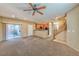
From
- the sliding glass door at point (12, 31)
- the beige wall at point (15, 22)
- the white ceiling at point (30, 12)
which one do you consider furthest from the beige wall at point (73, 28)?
the sliding glass door at point (12, 31)

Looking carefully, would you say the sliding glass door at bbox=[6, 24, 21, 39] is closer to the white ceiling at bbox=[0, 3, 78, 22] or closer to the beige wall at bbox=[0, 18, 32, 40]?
the beige wall at bbox=[0, 18, 32, 40]

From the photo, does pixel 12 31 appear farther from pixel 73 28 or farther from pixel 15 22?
pixel 73 28

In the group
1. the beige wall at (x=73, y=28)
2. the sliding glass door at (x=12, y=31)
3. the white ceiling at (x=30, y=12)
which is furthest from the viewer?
the sliding glass door at (x=12, y=31)

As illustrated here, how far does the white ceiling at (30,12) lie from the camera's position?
2641mm

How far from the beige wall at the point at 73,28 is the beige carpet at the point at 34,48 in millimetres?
155

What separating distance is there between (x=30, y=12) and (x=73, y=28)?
3.22ft

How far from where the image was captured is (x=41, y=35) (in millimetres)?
2984

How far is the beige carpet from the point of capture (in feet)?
8.77

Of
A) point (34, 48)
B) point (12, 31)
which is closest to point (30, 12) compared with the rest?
point (12, 31)

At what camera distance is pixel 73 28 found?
280 centimetres

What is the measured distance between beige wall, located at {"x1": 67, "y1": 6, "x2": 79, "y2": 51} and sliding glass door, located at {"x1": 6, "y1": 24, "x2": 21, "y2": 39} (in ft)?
3.69

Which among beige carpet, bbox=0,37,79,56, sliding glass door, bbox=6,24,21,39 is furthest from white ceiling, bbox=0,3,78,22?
beige carpet, bbox=0,37,79,56

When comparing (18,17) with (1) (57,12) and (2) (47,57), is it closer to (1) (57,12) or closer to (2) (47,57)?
(1) (57,12)

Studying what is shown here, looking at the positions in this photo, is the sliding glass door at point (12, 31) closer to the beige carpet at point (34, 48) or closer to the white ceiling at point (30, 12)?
the beige carpet at point (34, 48)
